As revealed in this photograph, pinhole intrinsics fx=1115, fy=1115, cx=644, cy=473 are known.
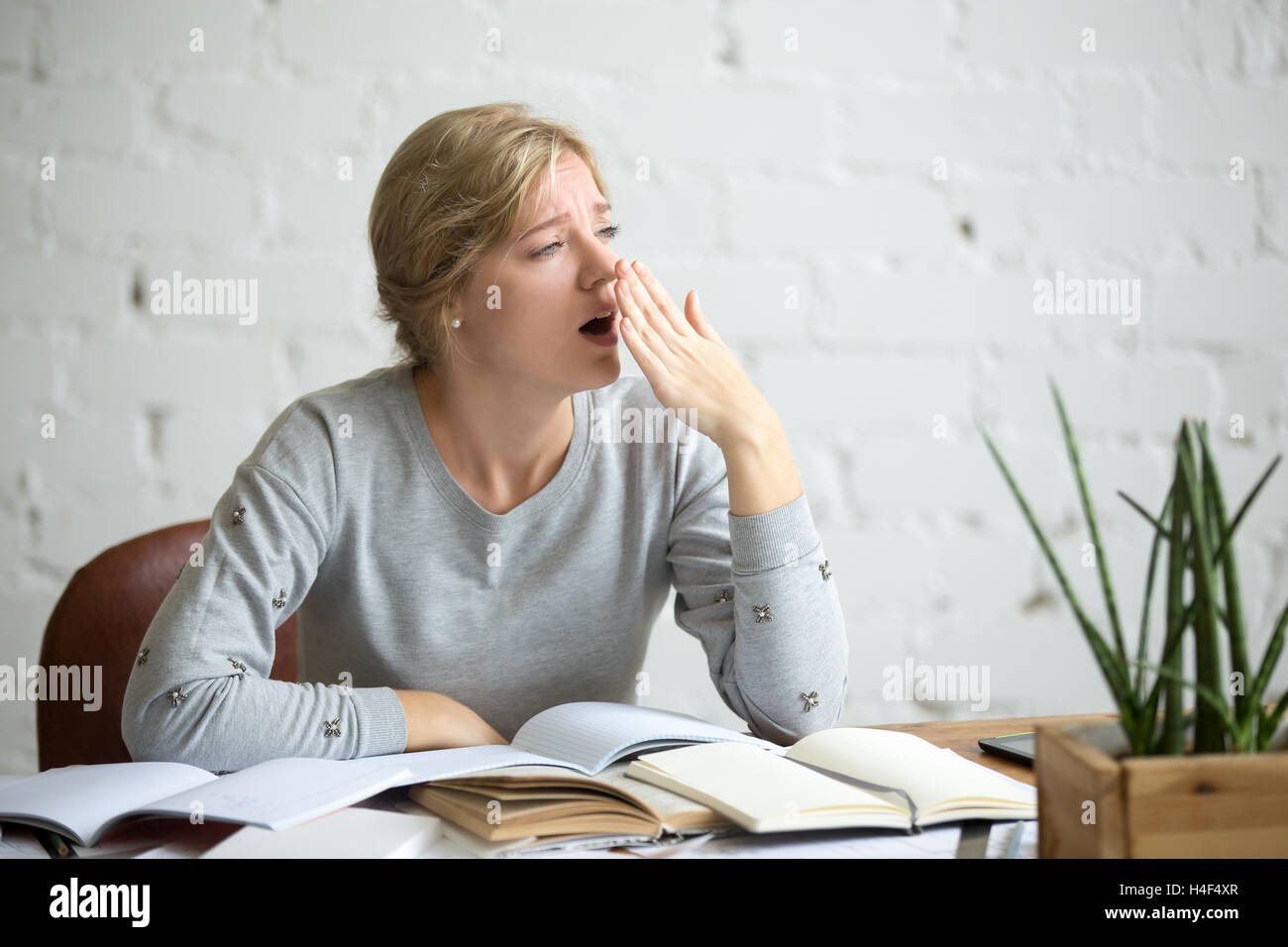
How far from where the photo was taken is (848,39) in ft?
5.91

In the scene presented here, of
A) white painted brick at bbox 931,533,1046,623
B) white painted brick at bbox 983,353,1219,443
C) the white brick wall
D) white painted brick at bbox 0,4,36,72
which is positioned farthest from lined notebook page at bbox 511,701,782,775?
white painted brick at bbox 0,4,36,72

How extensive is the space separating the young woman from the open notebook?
16 cm

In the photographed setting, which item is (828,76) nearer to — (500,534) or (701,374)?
(701,374)

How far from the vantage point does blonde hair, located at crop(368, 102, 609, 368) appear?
47.1 inches

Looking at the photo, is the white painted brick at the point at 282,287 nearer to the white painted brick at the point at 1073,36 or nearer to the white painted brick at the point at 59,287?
the white painted brick at the point at 59,287

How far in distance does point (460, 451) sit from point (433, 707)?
1.16 ft

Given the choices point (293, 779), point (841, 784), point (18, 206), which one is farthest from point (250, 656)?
point (18, 206)

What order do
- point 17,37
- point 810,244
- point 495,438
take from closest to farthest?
1. point 495,438
2. point 17,37
3. point 810,244

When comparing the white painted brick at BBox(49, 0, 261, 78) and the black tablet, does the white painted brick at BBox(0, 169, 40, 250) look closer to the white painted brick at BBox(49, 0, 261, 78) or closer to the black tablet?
the white painted brick at BBox(49, 0, 261, 78)

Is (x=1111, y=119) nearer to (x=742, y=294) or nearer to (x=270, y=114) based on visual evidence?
(x=742, y=294)

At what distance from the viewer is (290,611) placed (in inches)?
45.7

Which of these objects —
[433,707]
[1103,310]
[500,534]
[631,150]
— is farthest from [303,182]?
[1103,310]

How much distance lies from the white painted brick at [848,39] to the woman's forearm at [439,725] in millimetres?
1200

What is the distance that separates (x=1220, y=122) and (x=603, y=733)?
1607 millimetres
